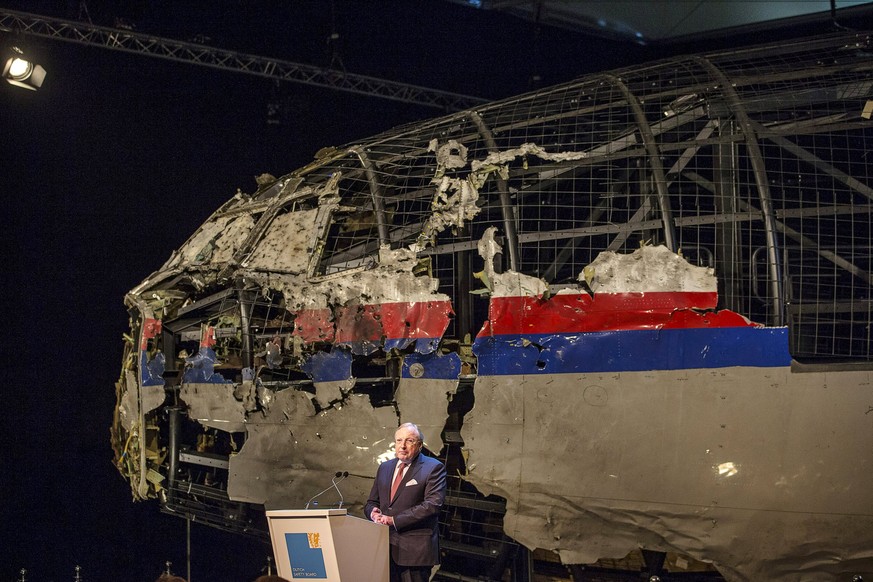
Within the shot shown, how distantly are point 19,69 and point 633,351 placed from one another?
6908 mm

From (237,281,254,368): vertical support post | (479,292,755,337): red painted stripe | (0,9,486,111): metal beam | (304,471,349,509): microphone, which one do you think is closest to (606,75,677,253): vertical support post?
(479,292,755,337): red painted stripe

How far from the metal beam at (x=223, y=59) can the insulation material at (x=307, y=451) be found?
16.7 feet

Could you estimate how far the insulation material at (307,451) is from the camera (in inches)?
258

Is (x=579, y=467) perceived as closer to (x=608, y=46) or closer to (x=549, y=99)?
(x=549, y=99)

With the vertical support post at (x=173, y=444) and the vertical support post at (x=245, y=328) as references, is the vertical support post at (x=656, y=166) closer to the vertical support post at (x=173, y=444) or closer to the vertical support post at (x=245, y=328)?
the vertical support post at (x=245, y=328)

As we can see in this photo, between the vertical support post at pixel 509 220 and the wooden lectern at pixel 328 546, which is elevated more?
the vertical support post at pixel 509 220

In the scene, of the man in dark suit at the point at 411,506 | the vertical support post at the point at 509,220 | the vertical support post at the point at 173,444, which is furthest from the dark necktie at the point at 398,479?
the vertical support post at the point at 173,444

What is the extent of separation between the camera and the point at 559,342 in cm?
605

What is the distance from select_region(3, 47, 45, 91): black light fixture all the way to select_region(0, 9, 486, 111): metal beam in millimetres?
666

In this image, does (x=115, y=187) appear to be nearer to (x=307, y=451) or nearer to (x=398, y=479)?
(x=307, y=451)

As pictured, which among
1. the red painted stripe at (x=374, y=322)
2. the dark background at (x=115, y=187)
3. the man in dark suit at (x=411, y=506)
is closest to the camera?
the man in dark suit at (x=411, y=506)

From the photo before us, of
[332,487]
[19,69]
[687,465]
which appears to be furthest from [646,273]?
[19,69]

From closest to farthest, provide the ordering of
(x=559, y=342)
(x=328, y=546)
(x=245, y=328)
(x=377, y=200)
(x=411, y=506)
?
(x=328, y=546) < (x=411, y=506) < (x=559, y=342) < (x=377, y=200) < (x=245, y=328)

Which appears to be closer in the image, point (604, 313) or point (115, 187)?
point (604, 313)
